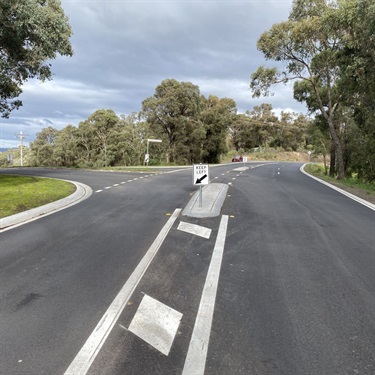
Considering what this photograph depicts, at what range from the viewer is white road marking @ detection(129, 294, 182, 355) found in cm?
335

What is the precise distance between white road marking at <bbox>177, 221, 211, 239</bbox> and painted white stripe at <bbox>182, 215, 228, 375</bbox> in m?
1.47

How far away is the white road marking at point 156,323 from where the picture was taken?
3347 millimetres

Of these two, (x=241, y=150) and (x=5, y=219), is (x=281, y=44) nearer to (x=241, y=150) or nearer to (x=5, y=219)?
(x=5, y=219)

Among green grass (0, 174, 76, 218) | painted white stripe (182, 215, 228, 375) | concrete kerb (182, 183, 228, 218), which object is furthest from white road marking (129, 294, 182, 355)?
green grass (0, 174, 76, 218)

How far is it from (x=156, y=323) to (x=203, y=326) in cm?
53

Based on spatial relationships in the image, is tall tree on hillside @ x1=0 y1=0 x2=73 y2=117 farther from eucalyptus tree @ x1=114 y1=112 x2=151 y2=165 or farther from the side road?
eucalyptus tree @ x1=114 y1=112 x2=151 y2=165

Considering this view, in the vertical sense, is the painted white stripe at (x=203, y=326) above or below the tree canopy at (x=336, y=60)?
below

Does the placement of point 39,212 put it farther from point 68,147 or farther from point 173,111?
point 68,147

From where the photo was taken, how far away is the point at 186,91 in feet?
151

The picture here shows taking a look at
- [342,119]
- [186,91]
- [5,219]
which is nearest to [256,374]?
[5,219]

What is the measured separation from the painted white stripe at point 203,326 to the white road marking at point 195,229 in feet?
4.81

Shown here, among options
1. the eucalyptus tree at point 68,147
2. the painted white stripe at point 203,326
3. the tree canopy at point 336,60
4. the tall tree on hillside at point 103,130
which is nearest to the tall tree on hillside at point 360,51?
the tree canopy at point 336,60

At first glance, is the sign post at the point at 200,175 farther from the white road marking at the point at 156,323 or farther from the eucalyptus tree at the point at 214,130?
the eucalyptus tree at the point at 214,130

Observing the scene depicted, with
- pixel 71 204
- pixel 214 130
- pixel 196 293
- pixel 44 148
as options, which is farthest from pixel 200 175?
pixel 44 148
